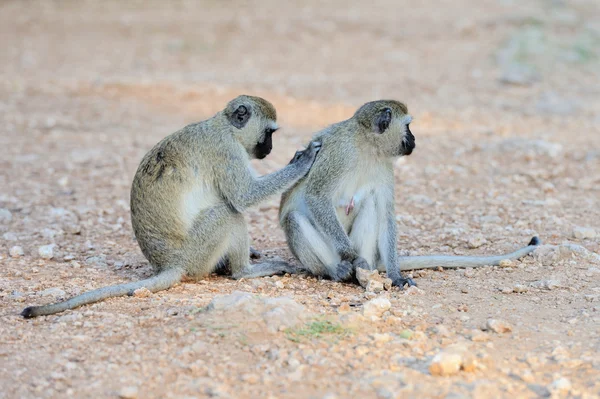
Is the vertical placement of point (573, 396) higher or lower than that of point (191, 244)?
lower

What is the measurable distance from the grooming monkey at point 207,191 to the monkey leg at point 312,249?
28 centimetres

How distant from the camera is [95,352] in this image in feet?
16.2

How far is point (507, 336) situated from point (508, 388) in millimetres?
829

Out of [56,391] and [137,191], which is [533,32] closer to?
[137,191]

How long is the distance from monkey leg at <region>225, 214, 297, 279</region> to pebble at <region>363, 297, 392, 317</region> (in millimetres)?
1598

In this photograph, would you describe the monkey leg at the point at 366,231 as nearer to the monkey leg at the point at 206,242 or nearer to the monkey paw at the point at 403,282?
the monkey paw at the point at 403,282

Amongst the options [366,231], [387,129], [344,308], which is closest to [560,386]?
[344,308]

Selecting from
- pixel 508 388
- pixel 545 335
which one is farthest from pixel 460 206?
pixel 508 388

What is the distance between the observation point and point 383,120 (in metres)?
6.96

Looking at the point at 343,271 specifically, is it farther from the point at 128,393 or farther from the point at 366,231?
the point at 128,393

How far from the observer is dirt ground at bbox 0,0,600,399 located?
4.70m

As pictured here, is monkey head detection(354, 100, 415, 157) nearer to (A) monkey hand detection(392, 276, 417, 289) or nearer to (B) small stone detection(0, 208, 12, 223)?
(A) monkey hand detection(392, 276, 417, 289)

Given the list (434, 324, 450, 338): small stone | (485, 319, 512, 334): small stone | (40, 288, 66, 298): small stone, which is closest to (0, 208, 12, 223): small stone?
(40, 288, 66, 298): small stone

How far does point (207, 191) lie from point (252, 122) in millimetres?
750
